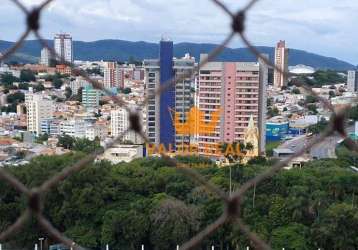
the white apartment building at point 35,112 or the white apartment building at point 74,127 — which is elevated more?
the white apartment building at point 35,112

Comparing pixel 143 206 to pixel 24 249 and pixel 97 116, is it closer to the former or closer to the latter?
pixel 24 249

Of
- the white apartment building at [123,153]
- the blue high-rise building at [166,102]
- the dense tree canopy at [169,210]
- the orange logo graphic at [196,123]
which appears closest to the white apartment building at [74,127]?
the white apartment building at [123,153]

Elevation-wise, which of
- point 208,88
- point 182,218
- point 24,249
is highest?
point 208,88

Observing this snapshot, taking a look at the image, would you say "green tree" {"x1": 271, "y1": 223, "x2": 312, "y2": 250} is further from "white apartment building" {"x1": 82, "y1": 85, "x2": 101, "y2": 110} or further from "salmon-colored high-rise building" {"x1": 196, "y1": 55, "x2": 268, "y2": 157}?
"white apartment building" {"x1": 82, "y1": 85, "x2": 101, "y2": 110}

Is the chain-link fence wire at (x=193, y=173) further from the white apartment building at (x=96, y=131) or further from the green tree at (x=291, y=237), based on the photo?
the white apartment building at (x=96, y=131)

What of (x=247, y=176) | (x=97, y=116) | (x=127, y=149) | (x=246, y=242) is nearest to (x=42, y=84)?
(x=97, y=116)

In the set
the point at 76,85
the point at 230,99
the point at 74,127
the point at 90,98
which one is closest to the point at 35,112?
the point at 74,127
